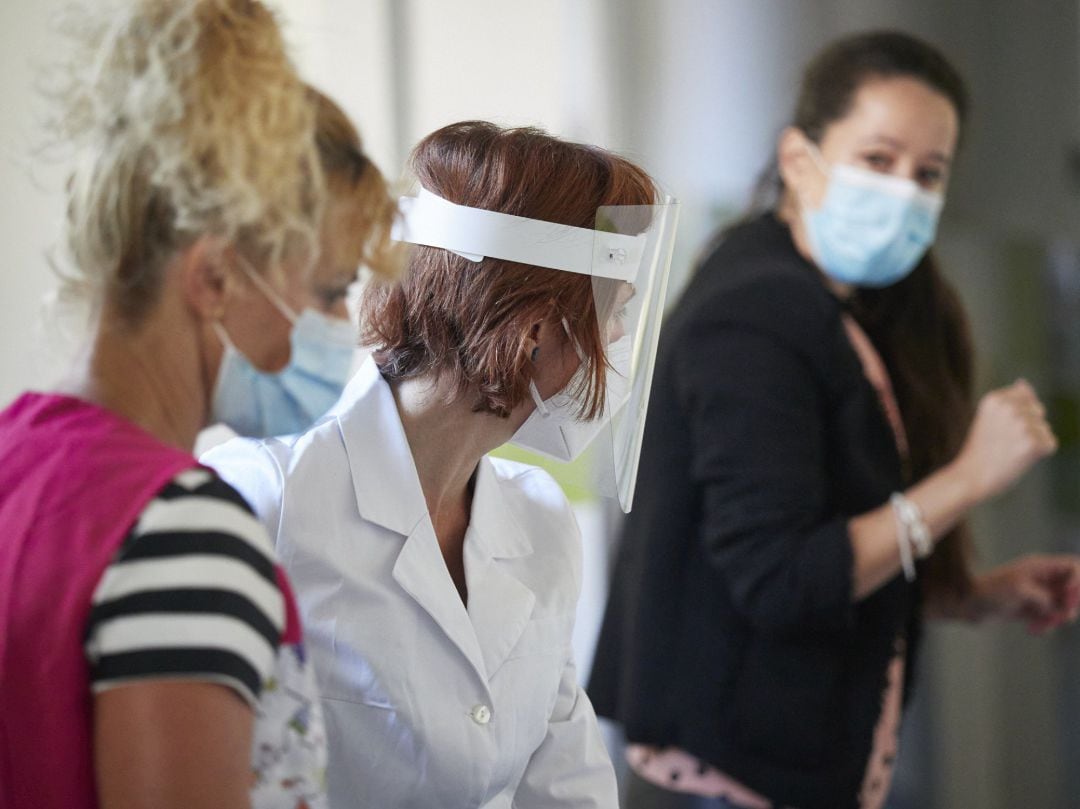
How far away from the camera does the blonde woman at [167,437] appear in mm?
660

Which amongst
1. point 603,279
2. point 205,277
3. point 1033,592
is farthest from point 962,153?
point 205,277

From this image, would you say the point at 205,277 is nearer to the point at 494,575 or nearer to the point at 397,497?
the point at 397,497

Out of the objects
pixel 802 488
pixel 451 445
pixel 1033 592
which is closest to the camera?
pixel 451 445

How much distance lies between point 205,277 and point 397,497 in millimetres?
384

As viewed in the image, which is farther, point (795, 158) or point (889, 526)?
point (795, 158)

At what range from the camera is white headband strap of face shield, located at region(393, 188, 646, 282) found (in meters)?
1.03

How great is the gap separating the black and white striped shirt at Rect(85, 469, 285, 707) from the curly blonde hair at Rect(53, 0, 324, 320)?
0.14 meters

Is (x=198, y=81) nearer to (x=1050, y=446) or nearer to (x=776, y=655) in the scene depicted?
(x=776, y=655)

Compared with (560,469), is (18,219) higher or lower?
higher

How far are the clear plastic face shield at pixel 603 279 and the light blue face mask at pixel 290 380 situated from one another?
19 cm

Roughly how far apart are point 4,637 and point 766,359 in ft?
3.45

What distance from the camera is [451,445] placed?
1.14 m

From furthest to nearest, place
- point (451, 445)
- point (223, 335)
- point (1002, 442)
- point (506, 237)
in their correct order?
point (1002, 442) → point (451, 445) → point (506, 237) → point (223, 335)

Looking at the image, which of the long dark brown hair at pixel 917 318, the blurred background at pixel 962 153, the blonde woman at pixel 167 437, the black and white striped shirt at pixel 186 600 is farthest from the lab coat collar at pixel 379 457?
the blurred background at pixel 962 153
